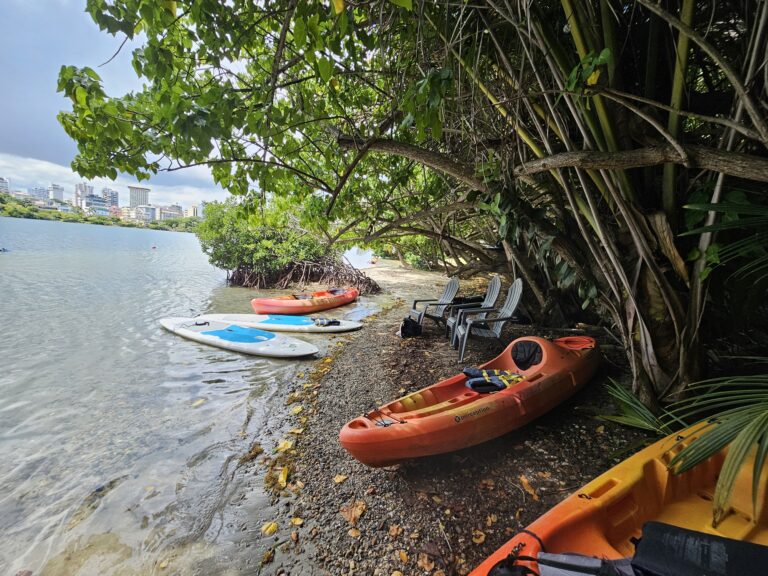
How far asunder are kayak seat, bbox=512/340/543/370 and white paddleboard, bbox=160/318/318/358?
12.5 feet

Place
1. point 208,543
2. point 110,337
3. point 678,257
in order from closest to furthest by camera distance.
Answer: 1. point 208,543
2. point 678,257
3. point 110,337

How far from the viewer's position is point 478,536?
2197 millimetres

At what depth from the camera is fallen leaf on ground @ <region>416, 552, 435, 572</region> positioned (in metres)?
2.02

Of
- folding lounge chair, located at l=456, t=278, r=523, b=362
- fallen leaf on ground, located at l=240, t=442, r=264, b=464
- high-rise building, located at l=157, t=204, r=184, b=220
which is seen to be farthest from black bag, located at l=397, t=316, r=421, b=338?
high-rise building, located at l=157, t=204, r=184, b=220

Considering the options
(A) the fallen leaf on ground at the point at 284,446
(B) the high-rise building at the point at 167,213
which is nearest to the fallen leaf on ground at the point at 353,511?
(A) the fallen leaf on ground at the point at 284,446

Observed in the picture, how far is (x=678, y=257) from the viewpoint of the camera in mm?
2754

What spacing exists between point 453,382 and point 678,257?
2.31 meters

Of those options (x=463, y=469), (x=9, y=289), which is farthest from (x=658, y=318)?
(x=9, y=289)

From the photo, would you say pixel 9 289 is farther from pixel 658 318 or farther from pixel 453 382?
pixel 658 318

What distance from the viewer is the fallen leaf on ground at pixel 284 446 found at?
11.3 feet

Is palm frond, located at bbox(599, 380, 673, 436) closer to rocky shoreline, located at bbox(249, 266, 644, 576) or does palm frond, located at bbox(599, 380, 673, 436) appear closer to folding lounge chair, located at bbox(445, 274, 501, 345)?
rocky shoreline, located at bbox(249, 266, 644, 576)

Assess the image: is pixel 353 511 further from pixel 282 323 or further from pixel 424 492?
pixel 282 323

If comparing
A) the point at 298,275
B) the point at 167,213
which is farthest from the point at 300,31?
the point at 167,213

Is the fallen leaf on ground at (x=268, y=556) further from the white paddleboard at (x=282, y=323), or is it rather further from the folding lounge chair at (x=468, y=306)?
the white paddleboard at (x=282, y=323)
